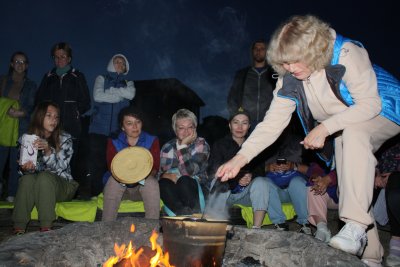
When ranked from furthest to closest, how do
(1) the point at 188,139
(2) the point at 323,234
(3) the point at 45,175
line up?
(1) the point at 188,139 → (3) the point at 45,175 → (2) the point at 323,234

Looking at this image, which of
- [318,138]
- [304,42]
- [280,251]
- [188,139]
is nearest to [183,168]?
[188,139]

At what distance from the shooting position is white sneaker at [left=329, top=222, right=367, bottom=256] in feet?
7.52

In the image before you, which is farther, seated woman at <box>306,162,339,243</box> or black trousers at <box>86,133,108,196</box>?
black trousers at <box>86,133,108,196</box>

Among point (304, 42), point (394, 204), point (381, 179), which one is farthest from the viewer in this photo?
point (381, 179)

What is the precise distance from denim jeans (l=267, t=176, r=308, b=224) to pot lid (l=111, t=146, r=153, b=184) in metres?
1.60

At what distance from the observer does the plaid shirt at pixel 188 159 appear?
4902 millimetres

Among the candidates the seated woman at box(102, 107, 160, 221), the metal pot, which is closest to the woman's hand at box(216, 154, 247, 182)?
the metal pot

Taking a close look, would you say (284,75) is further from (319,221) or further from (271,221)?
(271,221)

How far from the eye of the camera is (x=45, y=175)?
14.0ft

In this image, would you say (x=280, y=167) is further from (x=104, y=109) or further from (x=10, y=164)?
(x=10, y=164)

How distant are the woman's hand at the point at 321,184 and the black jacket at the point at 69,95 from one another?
3780 millimetres

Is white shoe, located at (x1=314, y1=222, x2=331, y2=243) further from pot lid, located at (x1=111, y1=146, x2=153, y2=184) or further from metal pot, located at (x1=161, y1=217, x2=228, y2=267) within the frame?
pot lid, located at (x1=111, y1=146, x2=153, y2=184)

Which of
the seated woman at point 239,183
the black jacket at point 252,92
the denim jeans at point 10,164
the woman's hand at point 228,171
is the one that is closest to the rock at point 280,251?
the woman's hand at point 228,171

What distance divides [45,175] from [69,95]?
2.02 m
